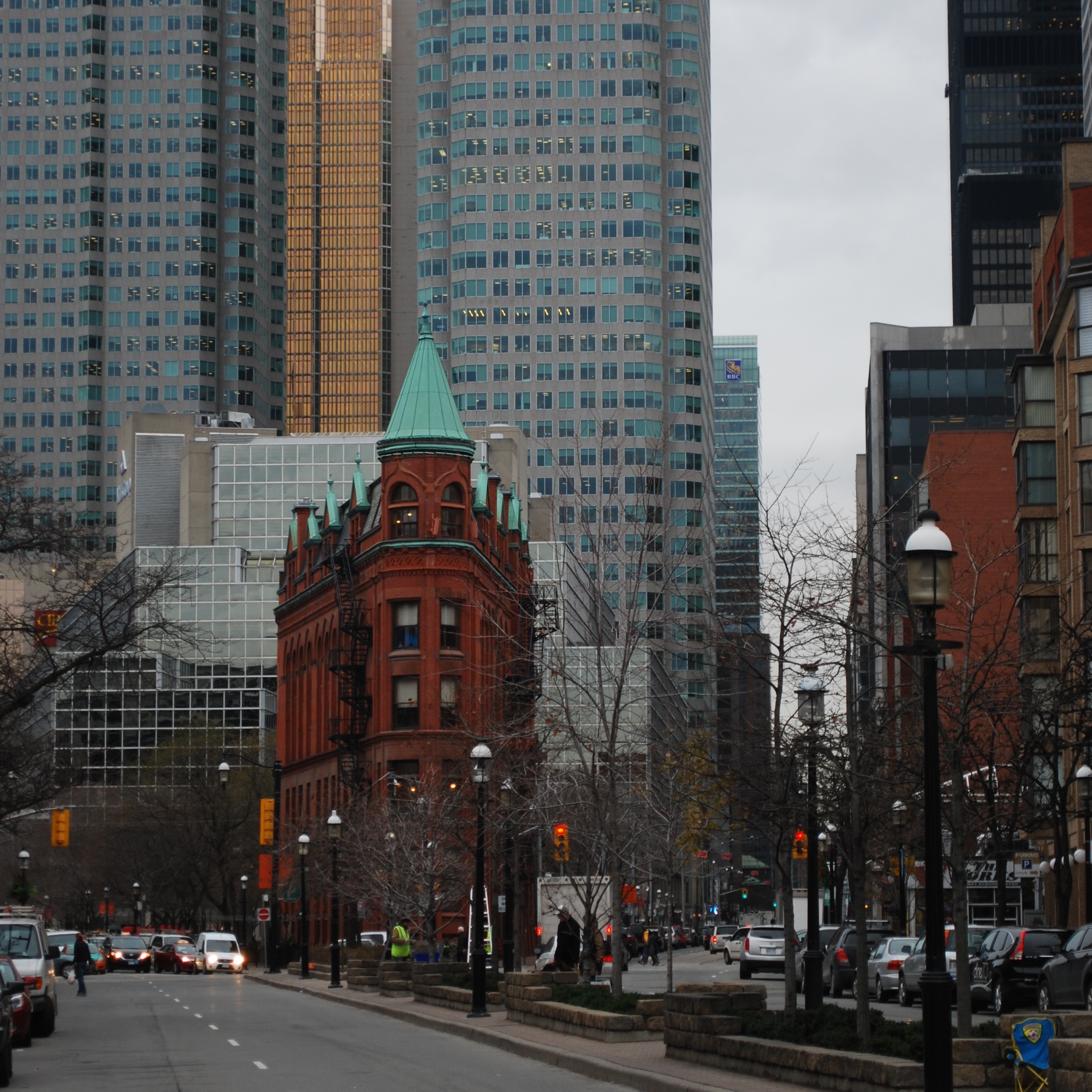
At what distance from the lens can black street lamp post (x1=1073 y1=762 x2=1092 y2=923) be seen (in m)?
40.6

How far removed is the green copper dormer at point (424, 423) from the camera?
255 ft

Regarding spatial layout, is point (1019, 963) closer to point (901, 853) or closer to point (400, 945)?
point (400, 945)

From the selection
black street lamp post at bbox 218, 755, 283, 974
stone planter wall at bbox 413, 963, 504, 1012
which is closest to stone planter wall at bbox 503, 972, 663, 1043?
stone planter wall at bbox 413, 963, 504, 1012

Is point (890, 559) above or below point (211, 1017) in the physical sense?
above

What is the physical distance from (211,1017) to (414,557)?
39.3 m

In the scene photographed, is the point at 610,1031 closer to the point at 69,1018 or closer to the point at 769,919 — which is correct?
the point at 69,1018

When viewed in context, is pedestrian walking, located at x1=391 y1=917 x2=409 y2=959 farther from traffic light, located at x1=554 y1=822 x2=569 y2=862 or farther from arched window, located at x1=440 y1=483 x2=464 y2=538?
arched window, located at x1=440 y1=483 x2=464 y2=538

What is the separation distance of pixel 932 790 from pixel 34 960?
73.3 ft

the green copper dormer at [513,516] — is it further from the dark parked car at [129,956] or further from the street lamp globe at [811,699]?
the street lamp globe at [811,699]

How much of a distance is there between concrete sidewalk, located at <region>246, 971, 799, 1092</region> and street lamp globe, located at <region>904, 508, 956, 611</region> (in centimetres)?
587

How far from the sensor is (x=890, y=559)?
1276 inches

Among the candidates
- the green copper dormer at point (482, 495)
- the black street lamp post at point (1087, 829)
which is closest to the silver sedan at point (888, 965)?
the black street lamp post at point (1087, 829)

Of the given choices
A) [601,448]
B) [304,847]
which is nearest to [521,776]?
[601,448]

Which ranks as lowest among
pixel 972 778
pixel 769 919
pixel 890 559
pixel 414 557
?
pixel 769 919
